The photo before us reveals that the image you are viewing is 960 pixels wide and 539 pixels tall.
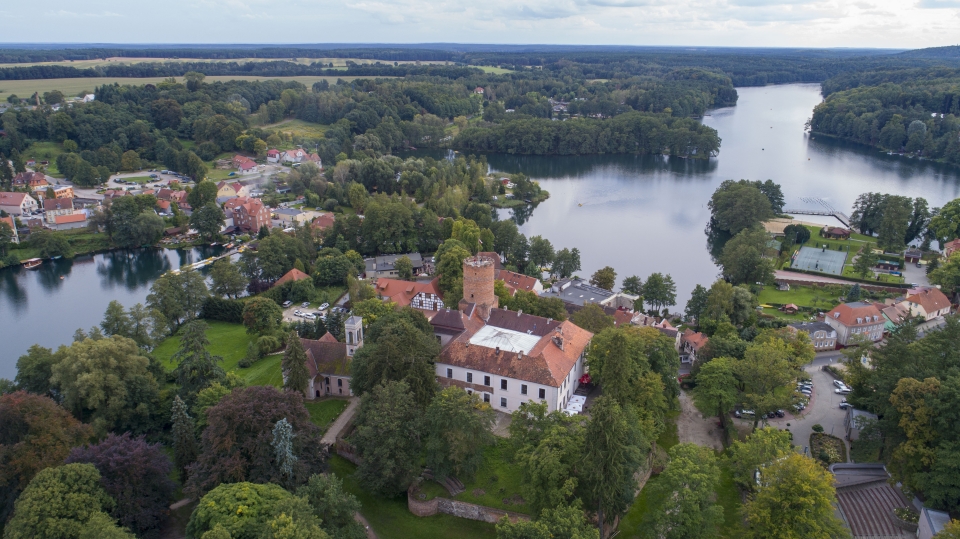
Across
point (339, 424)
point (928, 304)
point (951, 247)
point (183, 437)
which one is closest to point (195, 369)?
point (183, 437)

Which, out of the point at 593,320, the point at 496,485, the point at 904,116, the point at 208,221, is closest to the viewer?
the point at 496,485

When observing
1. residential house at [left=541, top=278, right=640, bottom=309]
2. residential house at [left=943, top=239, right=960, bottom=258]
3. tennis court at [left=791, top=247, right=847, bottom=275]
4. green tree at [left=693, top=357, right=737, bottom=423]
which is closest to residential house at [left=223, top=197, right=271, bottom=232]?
residential house at [left=541, top=278, right=640, bottom=309]

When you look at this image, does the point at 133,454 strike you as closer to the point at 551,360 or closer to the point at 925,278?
the point at 551,360

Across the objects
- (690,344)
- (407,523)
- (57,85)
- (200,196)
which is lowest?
(407,523)

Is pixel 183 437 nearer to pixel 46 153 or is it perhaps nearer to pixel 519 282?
pixel 519 282

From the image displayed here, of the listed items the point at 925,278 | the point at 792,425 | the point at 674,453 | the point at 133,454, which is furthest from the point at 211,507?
the point at 925,278

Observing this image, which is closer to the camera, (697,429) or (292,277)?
(697,429)

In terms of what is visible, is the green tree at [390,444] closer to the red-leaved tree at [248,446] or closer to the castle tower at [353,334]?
the red-leaved tree at [248,446]
